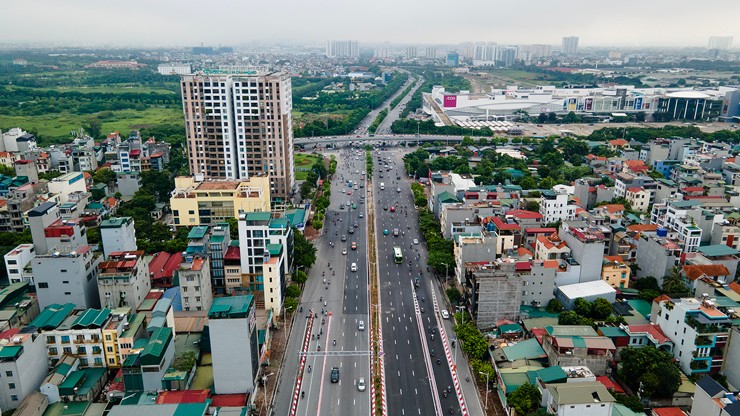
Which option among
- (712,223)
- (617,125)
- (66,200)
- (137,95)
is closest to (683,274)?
(712,223)

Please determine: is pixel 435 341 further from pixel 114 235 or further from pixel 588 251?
pixel 114 235

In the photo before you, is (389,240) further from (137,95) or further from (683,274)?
(137,95)

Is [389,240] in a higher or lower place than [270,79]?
lower

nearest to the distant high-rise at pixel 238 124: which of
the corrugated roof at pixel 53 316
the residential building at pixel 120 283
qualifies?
the residential building at pixel 120 283

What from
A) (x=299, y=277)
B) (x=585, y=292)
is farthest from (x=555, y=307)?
(x=299, y=277)

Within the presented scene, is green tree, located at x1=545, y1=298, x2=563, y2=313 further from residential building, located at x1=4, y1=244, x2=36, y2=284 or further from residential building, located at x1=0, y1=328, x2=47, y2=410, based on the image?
residential building, located at x1=4, y1=244, x2=36, y2=284

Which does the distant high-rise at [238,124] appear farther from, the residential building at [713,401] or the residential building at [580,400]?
the residential building at [713,401]
